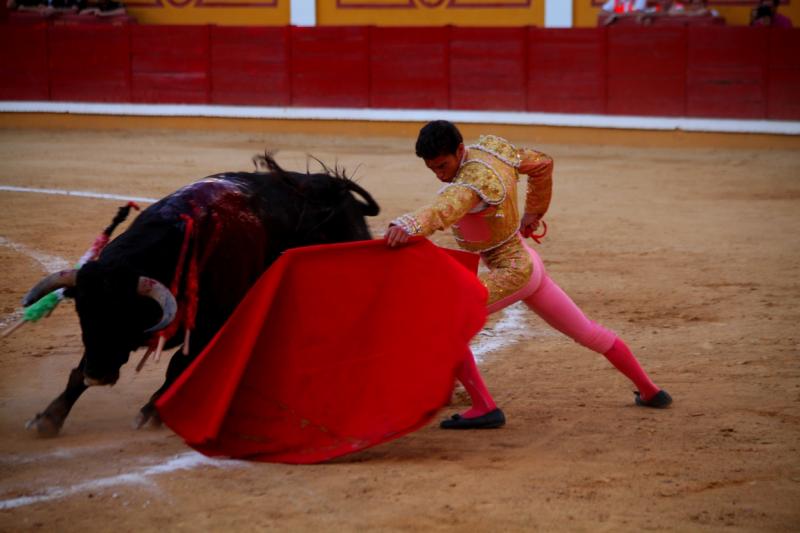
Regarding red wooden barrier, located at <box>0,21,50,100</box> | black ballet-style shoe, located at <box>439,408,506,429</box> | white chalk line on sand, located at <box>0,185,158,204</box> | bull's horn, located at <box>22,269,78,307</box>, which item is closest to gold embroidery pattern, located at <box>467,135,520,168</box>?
black ballet-style shoe, located at <box>439,408,506,429</box>

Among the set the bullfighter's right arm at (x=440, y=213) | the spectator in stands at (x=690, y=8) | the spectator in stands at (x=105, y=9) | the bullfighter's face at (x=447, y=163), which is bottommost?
the bullfighter's right arm at (x=440, y=213)

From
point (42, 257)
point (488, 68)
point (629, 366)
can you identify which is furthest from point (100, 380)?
point (488, 68)

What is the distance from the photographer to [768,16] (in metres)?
10.6

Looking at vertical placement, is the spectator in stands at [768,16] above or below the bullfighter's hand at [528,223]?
above

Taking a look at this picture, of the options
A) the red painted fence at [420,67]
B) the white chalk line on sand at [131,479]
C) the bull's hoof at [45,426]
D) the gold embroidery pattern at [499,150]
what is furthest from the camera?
the red painted fence at [420,67]

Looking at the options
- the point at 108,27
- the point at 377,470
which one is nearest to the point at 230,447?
the point at 377,470

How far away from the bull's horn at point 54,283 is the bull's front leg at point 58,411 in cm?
25

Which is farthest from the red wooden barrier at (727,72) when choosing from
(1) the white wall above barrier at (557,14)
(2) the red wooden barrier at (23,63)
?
(2) the red wooden barrier at (23,63)

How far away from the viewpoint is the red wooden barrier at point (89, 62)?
1290cm

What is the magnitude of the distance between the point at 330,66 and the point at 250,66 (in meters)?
0.90

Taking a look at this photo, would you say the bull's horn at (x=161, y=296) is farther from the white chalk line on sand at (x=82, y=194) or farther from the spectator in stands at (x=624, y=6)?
the spectator in stands at (x=624, y=6)

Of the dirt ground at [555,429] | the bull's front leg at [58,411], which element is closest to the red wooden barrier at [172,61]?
the dirt ground at [555,429]

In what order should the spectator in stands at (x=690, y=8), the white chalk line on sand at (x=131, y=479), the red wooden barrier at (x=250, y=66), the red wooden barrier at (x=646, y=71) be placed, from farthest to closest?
the red wooden barrier at (x=250, y=66) → the spectator in stands at (x=690, y=8) → the red wooden barrier at (x=646, y=71) → the white chalk line on sand at (x=131, y=479)

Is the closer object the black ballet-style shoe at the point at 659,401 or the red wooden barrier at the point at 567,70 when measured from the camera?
the black ballet-style shoe at the point at 659,401
